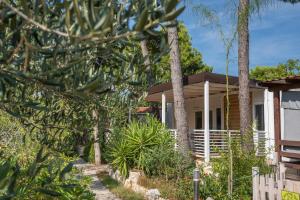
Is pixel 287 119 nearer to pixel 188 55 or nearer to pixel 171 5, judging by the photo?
pixel 171 5

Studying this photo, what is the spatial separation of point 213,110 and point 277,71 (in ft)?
58.0

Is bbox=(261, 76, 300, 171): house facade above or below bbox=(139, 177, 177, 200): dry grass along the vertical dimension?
above

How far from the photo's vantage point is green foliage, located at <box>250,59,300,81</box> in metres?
31.7

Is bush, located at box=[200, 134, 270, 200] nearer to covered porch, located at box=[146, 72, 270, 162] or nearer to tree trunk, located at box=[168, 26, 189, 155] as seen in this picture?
covered porch, located at box=[146, 72, 270, 162]

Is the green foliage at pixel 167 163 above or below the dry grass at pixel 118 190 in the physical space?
above

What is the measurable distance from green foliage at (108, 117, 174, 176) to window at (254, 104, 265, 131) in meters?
4.95

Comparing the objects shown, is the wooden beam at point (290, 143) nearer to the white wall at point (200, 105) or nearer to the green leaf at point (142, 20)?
the white wall at point (200, 105)

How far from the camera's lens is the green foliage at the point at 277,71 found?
31672mm

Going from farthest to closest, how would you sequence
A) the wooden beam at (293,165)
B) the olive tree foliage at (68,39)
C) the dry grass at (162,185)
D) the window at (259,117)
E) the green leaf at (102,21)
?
the window at (259,117)
the wooden beam at (293,165)
the dry grass at (162,185)
the olive tree foliage at (68,39)
the green leaf at (102,21)

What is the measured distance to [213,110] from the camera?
20.8 metres

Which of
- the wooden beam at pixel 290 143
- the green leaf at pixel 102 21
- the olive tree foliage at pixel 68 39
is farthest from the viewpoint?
the wooden beam at pixel 290 143

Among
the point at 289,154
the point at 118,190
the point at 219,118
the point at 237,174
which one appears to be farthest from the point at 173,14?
the point at 219,118

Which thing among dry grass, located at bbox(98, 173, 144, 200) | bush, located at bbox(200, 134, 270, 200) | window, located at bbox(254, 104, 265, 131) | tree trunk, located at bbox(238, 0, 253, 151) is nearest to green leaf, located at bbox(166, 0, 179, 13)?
bush, located at bbox(200, 134, 270, 200)

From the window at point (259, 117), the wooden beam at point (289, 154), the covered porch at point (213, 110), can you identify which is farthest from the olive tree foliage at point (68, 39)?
the window at point (259, 117)
